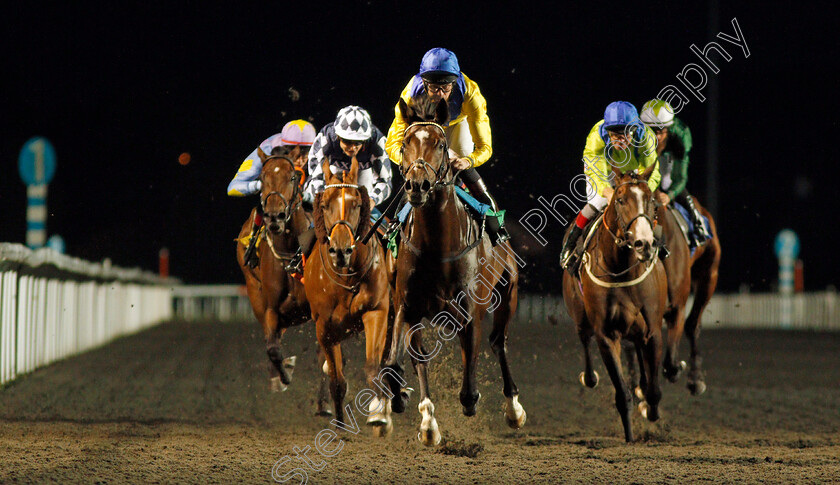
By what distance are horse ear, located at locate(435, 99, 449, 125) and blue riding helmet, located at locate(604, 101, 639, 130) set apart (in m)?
2.32

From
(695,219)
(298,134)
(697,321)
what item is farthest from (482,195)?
(697,321)

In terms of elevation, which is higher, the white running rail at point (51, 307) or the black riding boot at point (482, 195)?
the black riding boot at point (482, 195)

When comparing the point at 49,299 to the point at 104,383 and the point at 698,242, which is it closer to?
the point at 104,383

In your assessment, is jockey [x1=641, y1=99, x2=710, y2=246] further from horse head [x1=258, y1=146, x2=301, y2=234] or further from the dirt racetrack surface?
horse head [x1=258, y1=146, x2=301, y2=234]

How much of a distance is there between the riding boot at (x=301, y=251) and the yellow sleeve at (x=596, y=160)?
2.24m

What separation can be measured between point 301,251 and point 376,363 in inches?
58.4

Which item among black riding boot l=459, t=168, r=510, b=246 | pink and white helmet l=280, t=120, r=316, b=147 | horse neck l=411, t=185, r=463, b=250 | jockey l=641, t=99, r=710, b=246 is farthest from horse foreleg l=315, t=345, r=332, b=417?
jockey l=641, t=99, r=710, b=246

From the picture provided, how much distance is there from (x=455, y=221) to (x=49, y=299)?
804cm

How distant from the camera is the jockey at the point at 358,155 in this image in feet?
24.1

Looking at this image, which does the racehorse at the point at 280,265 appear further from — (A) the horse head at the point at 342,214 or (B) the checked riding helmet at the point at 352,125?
(A) the horse head at the point at 342,214

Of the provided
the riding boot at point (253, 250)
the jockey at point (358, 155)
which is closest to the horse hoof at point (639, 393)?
the jockey at point (358, 155)

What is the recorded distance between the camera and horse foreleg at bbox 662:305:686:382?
28.0ft

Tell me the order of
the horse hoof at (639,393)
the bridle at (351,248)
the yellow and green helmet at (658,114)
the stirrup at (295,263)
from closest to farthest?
the bridle at (351,248) → the stirrup at (295,263) → the horse hoof at (639,393) → the yellow and green helmet at (658,114)

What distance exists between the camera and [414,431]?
8.38 meters
